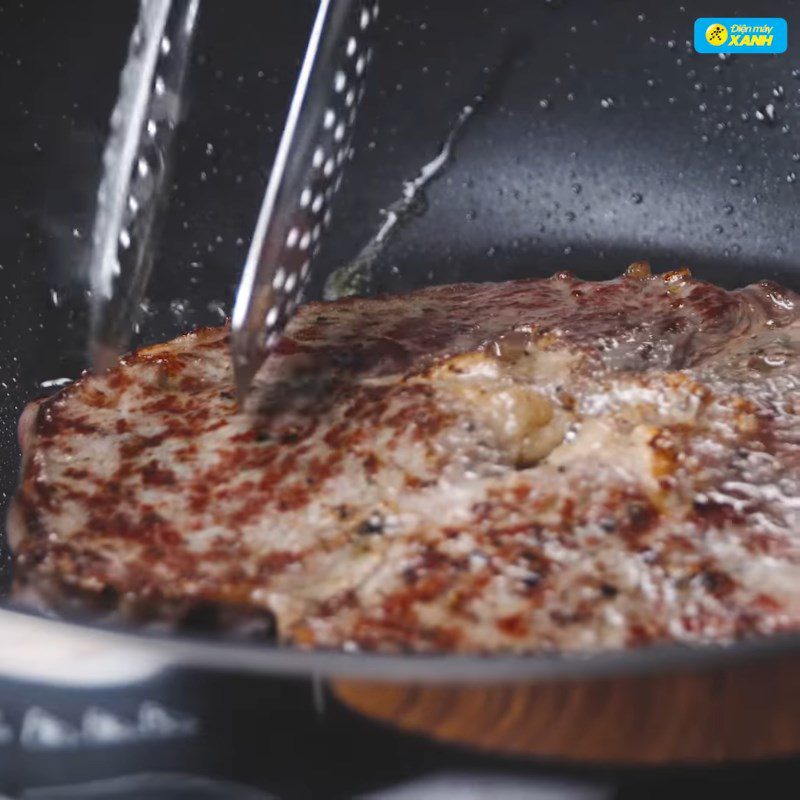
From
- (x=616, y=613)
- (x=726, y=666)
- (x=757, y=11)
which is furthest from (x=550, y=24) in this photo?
(x=726, y=666)

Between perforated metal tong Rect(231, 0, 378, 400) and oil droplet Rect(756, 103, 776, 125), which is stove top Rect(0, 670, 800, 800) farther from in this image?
oil droplet Rect(756, 103, 776, 125)

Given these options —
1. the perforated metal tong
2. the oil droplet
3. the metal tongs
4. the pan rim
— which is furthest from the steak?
the oil droplet

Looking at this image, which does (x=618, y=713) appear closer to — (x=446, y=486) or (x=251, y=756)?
(x=251, y=756)

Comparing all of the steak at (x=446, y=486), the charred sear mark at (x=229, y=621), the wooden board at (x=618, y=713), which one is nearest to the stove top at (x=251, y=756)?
the wooden board at (x=618, y=713)

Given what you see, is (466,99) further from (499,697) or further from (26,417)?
(499,697)

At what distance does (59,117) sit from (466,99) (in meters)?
1.07

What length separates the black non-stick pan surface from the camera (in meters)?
2.67

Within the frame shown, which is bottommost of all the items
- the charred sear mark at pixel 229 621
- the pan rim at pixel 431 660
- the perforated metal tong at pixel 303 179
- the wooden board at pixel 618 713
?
the charred sear mark at pixel 229 621

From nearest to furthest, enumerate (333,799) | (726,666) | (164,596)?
1. (726,666)
2. (333,799)
3. (164,596)

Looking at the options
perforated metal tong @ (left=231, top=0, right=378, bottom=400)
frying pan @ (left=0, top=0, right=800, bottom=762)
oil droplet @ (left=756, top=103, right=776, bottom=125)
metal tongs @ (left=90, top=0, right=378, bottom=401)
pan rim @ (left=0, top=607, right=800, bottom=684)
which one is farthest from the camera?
oil droplet @ (left=756, top=103, right=776, bottom=125)

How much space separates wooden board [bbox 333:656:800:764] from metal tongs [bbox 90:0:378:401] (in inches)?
45.9

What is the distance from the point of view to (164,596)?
1570mm

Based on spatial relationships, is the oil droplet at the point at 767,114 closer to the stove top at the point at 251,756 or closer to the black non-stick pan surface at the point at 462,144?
the black non-stick pan surface at the point at 462,144

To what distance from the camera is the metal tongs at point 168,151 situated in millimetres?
2244
